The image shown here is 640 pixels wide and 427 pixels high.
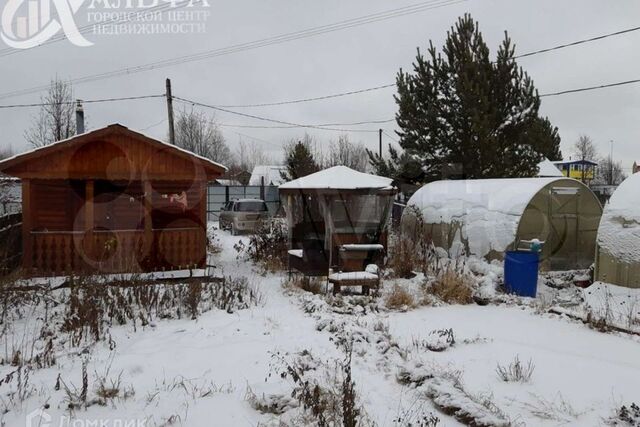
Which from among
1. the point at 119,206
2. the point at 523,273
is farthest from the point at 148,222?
the point at 523,273

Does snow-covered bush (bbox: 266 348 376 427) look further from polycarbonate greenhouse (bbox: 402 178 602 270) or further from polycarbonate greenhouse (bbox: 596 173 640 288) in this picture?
polycarbonate greenhouse (bbox: 402 178 602 270)

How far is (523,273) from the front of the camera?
9422 millimetres

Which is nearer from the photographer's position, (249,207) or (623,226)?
(623,226)

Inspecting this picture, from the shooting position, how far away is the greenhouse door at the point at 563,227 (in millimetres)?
11977

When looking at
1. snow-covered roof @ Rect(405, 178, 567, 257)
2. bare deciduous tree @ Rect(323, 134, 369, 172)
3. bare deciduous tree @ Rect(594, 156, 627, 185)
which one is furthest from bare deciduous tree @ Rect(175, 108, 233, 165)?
bare deciduous tree @ Rect(594, 156, 627, 185)

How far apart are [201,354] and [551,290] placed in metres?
8.34

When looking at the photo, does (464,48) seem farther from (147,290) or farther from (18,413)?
(18,413)

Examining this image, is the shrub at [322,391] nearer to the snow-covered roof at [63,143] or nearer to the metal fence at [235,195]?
the snow-covered roof at [63,143]

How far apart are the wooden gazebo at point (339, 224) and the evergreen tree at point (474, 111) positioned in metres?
5.81

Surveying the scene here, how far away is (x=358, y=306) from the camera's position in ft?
26.2

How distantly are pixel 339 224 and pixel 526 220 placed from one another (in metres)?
4.94

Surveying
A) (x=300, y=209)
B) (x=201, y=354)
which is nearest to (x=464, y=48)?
(x=300, y=209)

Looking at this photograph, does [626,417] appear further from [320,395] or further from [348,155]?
[348,155]

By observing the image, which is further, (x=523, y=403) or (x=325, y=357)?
(x=325, y=357)
